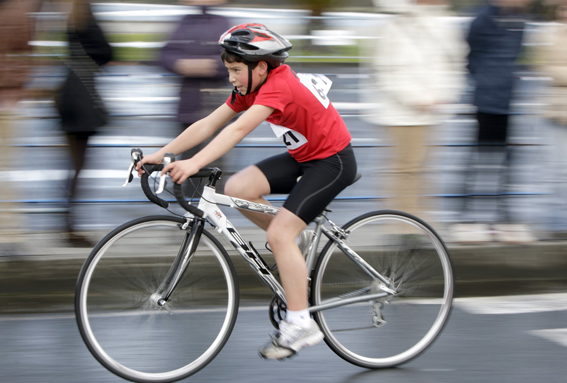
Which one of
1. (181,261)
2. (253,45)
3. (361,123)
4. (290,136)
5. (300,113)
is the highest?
(253,45)

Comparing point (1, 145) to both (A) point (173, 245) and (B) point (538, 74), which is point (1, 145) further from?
(B) point (538, 74)

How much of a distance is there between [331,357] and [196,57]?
2353mm

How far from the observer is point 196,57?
17.8 ft

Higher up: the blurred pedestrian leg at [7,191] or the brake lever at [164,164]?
the brake lever at [164,164]

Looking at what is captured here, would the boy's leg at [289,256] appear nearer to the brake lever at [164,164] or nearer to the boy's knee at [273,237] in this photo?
the boy's knee at [273,237]

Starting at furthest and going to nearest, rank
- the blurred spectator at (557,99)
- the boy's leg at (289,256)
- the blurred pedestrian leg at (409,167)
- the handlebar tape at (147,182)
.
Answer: the blurred spectator at (557,99) < the blurred pedestrian leg at (409,167) < the boy's leg at (289,256) < the handlebar tape at (147,182)

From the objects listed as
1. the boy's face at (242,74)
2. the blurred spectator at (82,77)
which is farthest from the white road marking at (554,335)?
the blurred spectator at (82,77)

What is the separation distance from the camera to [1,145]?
5.33 metres

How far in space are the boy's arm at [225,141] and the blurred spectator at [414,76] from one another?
7.14 ft

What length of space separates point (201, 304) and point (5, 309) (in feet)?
5.80

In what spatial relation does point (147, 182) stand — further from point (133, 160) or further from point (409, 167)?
point (409, 167)

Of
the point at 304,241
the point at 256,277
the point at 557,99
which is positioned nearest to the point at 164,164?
the point at 304,241

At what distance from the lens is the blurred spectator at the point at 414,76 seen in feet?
18.0

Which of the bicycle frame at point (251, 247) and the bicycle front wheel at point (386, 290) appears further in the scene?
the bicycle front wheel at point (386, 290)
